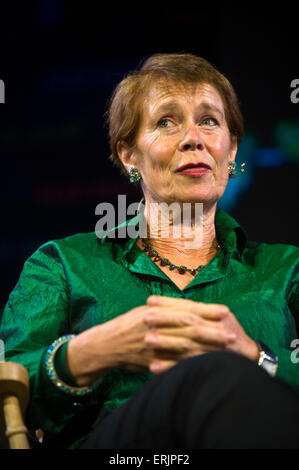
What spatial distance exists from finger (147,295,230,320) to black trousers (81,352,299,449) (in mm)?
185

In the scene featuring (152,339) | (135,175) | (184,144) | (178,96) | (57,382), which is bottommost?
(57,382)

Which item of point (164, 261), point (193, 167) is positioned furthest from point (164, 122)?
point (164, 261)

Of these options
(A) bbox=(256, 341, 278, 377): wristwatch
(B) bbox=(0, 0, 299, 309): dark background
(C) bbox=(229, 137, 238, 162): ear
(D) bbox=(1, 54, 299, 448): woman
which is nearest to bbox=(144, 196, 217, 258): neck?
(D) bbox=(1, 54, 299, 448): woman

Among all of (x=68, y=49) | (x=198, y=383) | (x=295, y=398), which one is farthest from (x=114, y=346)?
(x=68, y=49)

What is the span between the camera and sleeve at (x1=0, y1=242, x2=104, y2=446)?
1206mm

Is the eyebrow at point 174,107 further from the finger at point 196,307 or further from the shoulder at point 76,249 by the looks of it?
the finger at point 196,307

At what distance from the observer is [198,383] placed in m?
0.89

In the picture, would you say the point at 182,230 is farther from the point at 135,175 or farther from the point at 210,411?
the point at 210,411

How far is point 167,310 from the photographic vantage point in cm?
112

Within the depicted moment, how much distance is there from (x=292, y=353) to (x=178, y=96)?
2.49 ft

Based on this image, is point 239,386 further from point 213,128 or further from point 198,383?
point 213,128

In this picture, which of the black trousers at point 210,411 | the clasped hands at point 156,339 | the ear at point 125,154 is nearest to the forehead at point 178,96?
the ear at point 125,154

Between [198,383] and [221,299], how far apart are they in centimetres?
56

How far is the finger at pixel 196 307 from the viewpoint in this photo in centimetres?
111
